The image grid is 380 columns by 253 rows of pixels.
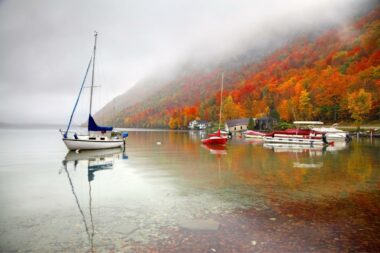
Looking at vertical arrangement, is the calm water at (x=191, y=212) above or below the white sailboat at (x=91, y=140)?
below

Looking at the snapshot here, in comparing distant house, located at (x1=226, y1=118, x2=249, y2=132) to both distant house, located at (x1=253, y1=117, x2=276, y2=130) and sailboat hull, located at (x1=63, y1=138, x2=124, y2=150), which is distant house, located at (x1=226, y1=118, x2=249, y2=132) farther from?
sailboat hull, located at (x1=63, y1=138, x2=124, y2=150)

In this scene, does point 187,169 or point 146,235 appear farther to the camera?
point 187,169

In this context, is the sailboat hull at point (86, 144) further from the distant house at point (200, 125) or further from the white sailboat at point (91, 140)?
the distant house at point (200, 125)

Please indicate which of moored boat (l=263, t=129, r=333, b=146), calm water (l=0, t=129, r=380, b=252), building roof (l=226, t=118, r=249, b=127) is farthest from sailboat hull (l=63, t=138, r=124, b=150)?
building roof (l=226, t=118, r=249, b=127)

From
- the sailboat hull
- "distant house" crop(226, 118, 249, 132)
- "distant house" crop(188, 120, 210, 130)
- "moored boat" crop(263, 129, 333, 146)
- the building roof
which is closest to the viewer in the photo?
the sailboat hull

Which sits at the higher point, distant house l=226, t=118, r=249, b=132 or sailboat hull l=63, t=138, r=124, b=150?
distant house l=226, t=118, r=249, b=132

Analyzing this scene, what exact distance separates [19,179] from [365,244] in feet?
73.7

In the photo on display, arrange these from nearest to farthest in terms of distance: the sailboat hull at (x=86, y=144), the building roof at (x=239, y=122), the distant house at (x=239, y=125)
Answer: the sailboat hull at (x=86, y=144) < the distant house at (x=239, y=125) < the building roof at (x=239, y=122)

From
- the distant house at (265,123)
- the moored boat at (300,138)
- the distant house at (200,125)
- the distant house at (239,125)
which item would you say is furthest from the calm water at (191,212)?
the distant house at (200,125)

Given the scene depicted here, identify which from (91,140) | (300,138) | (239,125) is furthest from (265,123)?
(91,140)

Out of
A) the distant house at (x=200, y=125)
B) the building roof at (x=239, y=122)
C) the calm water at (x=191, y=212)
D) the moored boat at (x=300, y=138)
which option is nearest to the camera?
the calm water at (x=191, y=212)

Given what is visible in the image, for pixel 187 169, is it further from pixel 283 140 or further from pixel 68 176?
pixel 283 140

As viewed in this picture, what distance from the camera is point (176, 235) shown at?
33.9 ft

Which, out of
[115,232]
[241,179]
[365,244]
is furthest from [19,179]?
[365,244]
